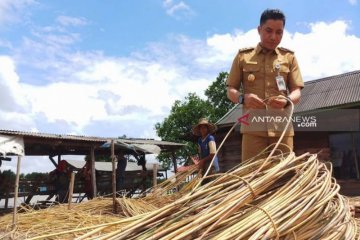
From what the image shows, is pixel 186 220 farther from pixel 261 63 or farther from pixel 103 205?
pixel 103 205

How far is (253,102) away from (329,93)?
1043 centimetres

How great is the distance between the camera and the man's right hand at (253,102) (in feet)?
7.92

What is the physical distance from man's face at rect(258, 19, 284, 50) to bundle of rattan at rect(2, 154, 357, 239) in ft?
2.58

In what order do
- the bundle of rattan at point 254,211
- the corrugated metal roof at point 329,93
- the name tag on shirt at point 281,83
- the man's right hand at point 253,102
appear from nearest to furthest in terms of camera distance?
the bundle of rattan at point 254,211 < the man's right hand at point 253,102 < the name tag on shirt at point 281,83 < the corrugated metal roof at point 329,93

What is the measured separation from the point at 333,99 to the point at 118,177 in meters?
6.08

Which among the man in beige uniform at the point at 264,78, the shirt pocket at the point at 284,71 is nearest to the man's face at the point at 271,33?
the man in beige uniform at the point at 264,78

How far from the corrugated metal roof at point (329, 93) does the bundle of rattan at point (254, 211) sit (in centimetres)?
868

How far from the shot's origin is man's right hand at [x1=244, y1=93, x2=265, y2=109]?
241 centimetres

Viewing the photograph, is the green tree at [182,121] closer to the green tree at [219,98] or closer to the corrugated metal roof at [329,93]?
the green tree at [219,98]

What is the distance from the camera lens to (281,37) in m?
2.57

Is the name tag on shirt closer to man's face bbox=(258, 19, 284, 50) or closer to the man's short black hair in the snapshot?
man's face bbox=(258, 19, 284, 50)

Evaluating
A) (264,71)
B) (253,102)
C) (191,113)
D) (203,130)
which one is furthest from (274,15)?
(191,113)

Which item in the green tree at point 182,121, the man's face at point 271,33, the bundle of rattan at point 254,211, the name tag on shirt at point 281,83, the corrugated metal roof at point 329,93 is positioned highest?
the green tree at point 182,121

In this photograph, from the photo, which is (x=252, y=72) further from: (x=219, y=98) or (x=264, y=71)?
(x=219, y=98)
